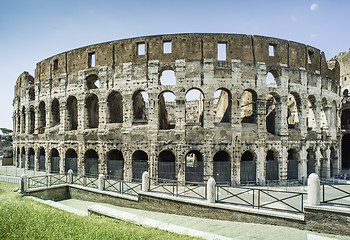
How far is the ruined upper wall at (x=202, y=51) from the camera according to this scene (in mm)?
14953

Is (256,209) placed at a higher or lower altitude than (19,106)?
lower

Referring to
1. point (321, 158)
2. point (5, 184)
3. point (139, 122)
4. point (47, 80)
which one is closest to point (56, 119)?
point (47, 80)

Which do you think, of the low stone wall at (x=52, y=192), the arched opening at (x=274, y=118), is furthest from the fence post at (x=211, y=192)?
the low stone wall at (x=52, y=192)

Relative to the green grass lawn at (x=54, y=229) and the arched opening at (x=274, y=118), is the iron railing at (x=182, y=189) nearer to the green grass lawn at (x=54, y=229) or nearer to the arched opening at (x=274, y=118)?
the green grass lawn at (x=54, y=229)

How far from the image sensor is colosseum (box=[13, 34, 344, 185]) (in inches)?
570

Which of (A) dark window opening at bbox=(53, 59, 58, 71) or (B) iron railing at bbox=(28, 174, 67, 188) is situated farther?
(A) dark window opening at bbox=(53, 59, 58, 71)

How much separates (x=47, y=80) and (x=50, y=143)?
584 centimetres

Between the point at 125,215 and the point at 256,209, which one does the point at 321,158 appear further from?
the point at 125,215

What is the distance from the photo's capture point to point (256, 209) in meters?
8.48

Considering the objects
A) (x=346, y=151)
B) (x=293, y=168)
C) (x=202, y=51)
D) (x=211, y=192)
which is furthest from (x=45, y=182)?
(x=346, y=151)

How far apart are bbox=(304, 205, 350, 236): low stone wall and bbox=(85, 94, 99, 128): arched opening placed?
1561 centimetres

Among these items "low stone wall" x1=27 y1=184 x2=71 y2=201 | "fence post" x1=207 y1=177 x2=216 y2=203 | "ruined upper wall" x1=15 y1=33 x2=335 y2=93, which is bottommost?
"low stone wall" x1=27 y1=184 x2=71 y2=201

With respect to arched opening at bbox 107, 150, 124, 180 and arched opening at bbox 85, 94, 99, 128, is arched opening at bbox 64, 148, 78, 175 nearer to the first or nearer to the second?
arched opening at bbox 85, 94, 99, 128

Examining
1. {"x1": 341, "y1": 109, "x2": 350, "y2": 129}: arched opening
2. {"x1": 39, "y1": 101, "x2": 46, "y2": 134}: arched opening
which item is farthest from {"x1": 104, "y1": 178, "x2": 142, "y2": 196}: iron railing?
{"x1": 341, "y1": 109, "x2": 350, "y2": 129}: arched opening
